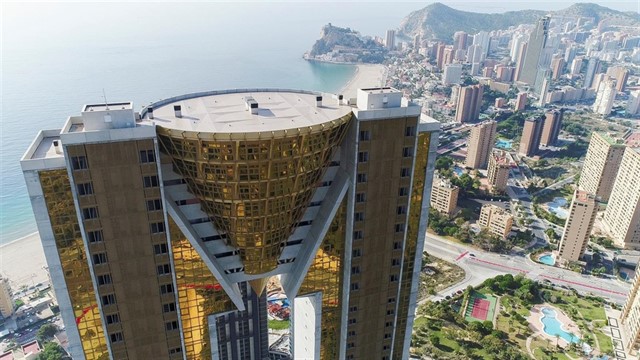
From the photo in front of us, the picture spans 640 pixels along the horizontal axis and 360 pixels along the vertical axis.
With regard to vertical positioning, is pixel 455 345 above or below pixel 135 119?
below

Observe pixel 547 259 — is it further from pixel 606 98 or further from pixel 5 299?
pixel 606 98

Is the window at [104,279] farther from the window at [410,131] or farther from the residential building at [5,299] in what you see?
the residential building at [5,299]

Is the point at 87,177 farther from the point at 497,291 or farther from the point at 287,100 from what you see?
the point at 497,291

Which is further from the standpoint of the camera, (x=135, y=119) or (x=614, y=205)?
(x=614, y=205)

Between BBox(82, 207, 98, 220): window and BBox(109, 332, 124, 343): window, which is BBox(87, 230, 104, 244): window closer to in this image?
BBox(82, 207, 98, 220): window

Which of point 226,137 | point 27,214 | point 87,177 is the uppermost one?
point 226,137

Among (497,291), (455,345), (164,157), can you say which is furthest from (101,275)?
(497,291)

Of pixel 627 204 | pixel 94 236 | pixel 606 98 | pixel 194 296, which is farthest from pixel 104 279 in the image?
pixel 606 98
